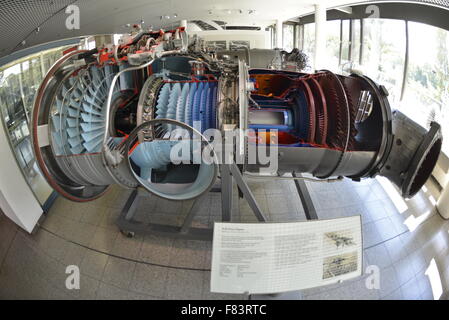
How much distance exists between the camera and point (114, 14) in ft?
4.23

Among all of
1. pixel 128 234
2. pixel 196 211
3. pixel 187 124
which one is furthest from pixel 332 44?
pixel 128 234

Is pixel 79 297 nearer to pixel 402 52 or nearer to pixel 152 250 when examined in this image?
pixel 152 250

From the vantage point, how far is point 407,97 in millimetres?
1384

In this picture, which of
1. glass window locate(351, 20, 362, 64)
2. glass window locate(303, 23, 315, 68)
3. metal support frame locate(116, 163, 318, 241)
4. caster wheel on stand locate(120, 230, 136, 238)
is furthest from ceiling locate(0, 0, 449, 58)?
caster wheel on stand locate(120, 230, 136, 238)

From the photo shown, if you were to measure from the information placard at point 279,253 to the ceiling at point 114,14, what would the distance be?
4.34 ft

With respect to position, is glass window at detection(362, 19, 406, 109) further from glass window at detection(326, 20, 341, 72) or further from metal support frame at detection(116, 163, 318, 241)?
metal support frame at detection(116, 163, 318, 241)

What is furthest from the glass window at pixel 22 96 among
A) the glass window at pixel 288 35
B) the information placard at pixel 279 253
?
the glass window at pixel 288 35

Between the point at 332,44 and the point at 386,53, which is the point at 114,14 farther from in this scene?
the point at 386,53

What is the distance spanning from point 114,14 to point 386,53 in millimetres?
1913

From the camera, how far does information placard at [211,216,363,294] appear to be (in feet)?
3.49

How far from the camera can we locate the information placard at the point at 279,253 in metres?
1.06

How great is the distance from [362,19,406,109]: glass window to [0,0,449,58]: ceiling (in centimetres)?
29
